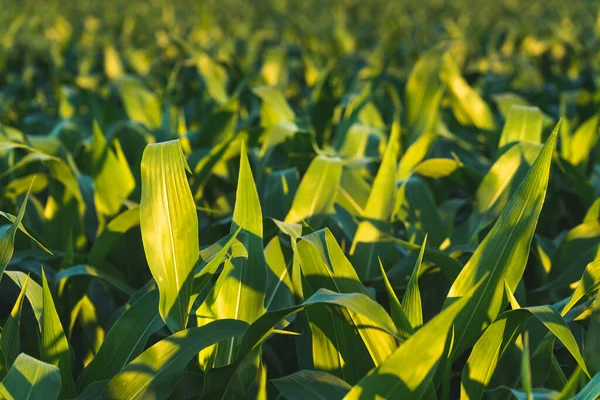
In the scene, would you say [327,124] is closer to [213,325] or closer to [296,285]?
[296,285]

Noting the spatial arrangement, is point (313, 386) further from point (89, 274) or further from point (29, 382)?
point (89, 274)

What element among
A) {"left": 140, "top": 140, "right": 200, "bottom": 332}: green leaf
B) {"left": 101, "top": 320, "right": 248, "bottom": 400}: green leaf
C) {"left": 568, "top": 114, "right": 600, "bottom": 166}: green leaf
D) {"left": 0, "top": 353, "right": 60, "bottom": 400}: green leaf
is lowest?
{"left": 568, "top": 114, "right": 600, "bottom": 166}: green leaf

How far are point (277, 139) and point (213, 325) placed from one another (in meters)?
0.80

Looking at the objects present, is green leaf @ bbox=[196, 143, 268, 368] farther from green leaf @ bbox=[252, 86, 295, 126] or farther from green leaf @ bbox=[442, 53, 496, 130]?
green leaf @ bbox=[442, 53, 496, 130]

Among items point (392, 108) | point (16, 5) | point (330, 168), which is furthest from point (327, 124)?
point (16, 5)

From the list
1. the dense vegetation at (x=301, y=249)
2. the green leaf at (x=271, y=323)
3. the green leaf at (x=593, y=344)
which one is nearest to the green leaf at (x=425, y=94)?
the dense vegetation at (x=301, y=249)

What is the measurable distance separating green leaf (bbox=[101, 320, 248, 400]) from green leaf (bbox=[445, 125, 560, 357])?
344 mm

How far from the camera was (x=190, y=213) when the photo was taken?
0.96m

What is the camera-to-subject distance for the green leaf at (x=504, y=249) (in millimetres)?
946

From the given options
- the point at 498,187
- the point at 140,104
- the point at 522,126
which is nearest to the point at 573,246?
the point at 498,187

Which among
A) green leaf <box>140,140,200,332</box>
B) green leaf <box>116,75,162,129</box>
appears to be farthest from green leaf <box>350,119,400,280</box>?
green leaf <box>116,75,162,129</box>

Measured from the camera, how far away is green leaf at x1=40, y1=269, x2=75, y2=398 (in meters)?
0.90

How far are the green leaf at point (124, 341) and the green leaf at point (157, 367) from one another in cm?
10

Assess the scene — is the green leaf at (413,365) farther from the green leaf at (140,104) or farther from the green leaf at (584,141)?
the green leaf at (140,104)
